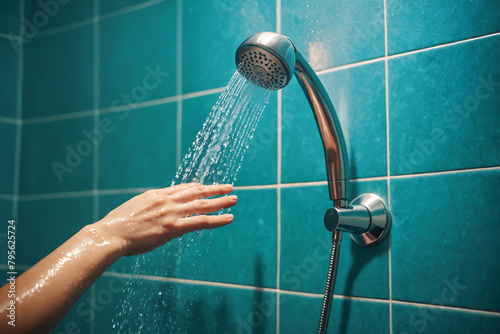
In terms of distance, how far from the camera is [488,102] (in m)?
0.75

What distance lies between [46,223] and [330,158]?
953 millimetres

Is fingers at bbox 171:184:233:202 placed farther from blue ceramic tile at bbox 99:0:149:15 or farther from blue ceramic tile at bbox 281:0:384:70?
blue ceramic tile at bbox 99:0:149:15

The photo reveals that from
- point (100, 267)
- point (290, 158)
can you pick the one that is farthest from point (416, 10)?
point (100, 267)

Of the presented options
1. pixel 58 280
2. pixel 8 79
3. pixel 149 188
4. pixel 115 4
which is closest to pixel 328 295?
pixel 58 280

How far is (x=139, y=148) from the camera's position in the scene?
3.93ft

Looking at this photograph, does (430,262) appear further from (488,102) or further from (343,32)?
(343,32)

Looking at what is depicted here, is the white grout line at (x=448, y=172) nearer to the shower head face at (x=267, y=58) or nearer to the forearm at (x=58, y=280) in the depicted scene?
the shower head face at (x=267, y=58)

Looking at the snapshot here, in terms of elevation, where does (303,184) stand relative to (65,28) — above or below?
below

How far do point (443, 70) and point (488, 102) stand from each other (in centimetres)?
10

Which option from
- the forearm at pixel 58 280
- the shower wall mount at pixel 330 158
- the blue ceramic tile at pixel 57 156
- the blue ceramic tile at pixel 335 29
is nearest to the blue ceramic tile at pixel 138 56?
the blue ceramic tile at pixel 57 156

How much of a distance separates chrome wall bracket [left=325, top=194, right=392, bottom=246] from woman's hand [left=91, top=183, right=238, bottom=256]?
18 centimetres

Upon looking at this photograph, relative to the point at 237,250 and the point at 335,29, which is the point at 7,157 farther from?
the point at 335,29

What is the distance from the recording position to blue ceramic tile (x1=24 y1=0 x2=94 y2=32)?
1370 mm

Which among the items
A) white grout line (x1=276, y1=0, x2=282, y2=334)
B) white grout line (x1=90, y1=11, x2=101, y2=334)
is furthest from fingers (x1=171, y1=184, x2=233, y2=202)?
white grout line (x1=90, y1=11, x2=101, y2=334)
